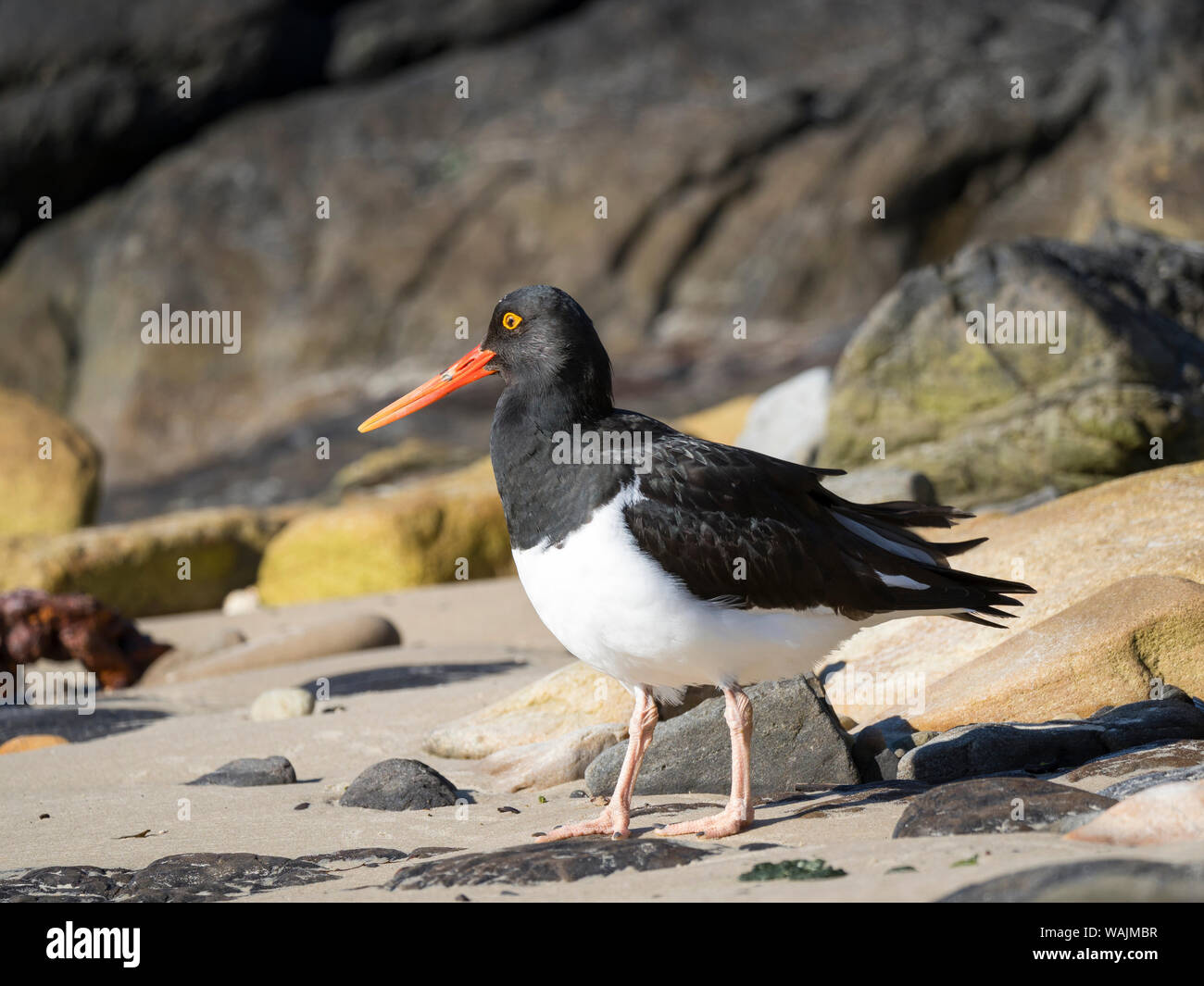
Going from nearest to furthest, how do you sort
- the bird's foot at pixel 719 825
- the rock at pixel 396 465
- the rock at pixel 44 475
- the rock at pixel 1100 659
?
the bird's foot at pixel 719 825 → the rock at pixel 1100 659 → the rock at pixel 44 475 → the rock at pixel 396 465

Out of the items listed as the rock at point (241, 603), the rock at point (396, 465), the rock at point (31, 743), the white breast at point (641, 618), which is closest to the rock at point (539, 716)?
the white breast at point (641, 618)

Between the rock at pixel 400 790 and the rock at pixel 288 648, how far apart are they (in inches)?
142

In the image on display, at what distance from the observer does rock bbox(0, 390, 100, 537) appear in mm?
13875

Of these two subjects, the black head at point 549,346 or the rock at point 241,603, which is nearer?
the black head at point 549,346

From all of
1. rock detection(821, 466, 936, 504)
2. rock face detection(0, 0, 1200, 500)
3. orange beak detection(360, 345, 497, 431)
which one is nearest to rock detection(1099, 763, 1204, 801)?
orange beak detection(360, 345, 497, 431)

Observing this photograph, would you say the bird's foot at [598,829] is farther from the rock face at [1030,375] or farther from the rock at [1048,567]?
the rock face at [1030,375]

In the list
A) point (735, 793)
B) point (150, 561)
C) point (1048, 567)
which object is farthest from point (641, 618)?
point (150, 561)

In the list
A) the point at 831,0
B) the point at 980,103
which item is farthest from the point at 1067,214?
the point at 831,0

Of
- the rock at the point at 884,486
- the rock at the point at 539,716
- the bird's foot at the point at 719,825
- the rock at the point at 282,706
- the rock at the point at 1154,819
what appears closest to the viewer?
the rock at the point at 1154,819

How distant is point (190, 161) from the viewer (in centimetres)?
2658

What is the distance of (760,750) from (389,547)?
6.86m

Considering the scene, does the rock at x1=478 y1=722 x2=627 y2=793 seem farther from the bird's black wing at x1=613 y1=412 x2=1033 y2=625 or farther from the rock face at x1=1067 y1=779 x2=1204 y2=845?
the rock face at x1=1067 y1=779 x2=1204 y2=845

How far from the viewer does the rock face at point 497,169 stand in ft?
74.2

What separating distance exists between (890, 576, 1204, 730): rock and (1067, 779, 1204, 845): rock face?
6.30 feet
